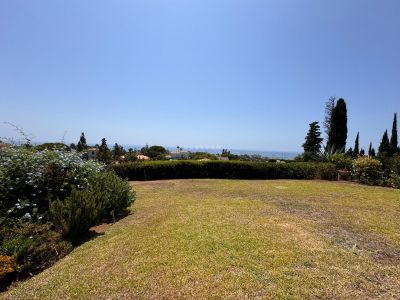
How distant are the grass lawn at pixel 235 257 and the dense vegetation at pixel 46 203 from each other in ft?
1.43

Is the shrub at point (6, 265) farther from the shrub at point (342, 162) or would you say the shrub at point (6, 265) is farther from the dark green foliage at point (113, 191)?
the shrub at point (342, 162)

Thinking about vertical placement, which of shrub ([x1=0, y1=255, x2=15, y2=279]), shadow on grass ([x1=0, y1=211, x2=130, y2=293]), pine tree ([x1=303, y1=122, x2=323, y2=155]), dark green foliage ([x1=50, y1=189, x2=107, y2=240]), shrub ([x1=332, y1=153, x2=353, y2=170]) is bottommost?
shadow on grass ([x1=0, y1=211, x2=130, y2=293])

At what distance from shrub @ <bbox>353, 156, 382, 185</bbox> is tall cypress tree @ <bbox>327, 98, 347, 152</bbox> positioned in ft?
41.9

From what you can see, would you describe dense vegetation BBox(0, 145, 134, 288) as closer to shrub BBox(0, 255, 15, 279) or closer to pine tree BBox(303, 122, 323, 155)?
shrub BBox(0, 255, 15, 279)

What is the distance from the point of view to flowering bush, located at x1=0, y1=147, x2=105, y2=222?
6172 mm

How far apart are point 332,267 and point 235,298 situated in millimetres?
1749

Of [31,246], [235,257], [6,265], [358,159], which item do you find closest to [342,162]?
[358,159]

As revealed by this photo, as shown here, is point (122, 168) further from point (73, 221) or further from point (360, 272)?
point (360, 272)

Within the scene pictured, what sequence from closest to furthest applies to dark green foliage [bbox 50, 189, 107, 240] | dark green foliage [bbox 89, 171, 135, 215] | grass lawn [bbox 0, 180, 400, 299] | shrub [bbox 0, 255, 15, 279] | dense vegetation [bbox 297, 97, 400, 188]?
1. grass lawn [bbox 0, 180, 400, 299]
2. shrub [bbox 0, 255, 15, 279]
3. dark green foliage [bbox 50, 189, 107, 240]
4. dark green foliage [bbox 89, 171, 135, 215]
5. dense vegetation [bbox 297, 97, 400, 188]

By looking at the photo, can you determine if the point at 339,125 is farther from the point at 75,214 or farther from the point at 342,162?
the point at 75,214

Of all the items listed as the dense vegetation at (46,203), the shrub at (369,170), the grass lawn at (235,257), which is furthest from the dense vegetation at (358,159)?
the dense vegetation at (46,203)

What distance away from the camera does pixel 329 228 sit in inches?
247

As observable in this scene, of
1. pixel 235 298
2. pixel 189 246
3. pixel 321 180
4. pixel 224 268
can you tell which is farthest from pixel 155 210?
pixel 321 180

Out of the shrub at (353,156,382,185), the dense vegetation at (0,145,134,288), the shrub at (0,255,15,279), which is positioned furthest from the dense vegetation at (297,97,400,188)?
the shrub at (0,255,15,279)
